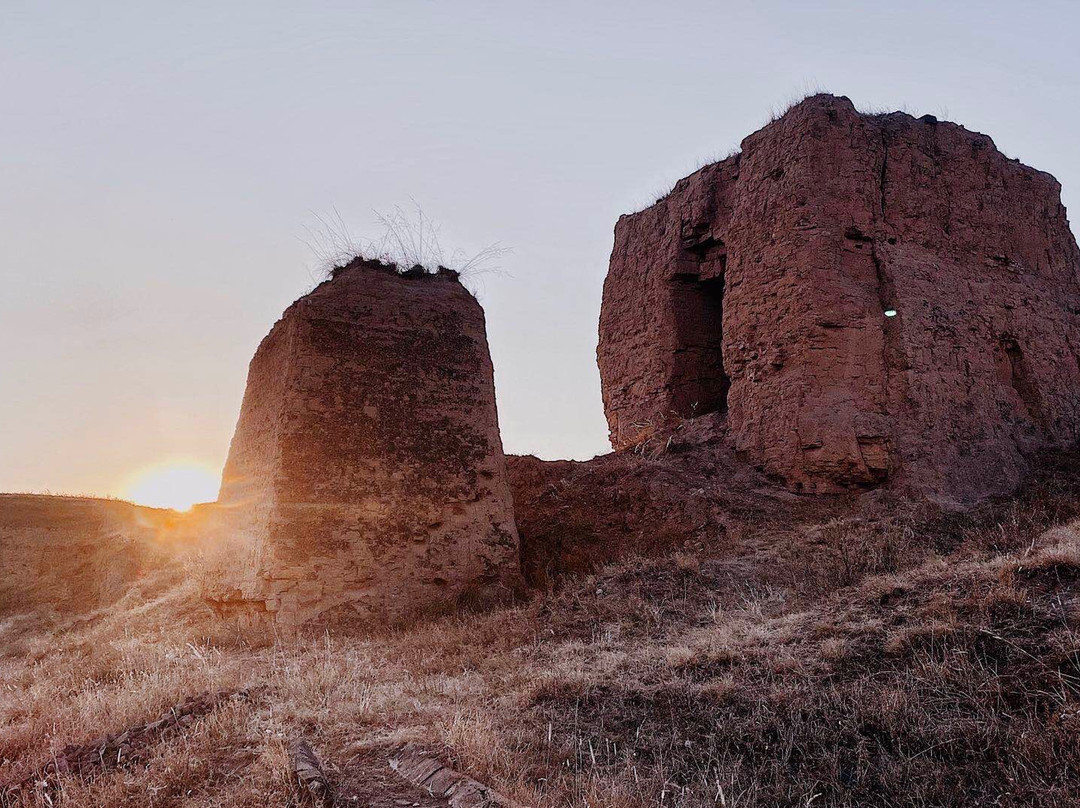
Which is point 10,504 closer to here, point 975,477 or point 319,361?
point 319,361

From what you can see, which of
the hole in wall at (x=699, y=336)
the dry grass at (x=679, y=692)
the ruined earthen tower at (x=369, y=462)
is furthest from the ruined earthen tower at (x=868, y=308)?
the ruined earthen tower at (x=369, y=462)

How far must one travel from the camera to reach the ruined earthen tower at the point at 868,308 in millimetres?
9766

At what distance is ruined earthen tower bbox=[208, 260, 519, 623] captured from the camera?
7.38 metres

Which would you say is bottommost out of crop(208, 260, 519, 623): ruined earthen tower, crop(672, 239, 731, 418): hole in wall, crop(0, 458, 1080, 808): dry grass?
crop(0, 458, 1080, 808): dry grass

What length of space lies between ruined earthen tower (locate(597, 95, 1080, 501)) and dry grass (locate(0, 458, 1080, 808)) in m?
2.69

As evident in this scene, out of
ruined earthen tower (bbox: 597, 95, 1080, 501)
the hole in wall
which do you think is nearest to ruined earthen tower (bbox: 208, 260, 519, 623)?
ruined earthen tower (bbox: 597, 95, 1080, 501)

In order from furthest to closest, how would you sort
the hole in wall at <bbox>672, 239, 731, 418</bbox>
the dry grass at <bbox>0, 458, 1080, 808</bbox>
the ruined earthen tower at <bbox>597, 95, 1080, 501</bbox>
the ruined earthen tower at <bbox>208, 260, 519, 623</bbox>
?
the hole in wall at <bbox>672, 239, 731, 418</bbox> → the ruined earthen tower at <bbox>597, 95, 1080, 501</bbox> → the ruined earthen tower at <bbox>208, 260, 519, 623</bbox> → the dry grass at <bbox>0, 458, 1080, 808</bbox>

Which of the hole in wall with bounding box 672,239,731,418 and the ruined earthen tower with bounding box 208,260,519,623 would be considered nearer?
the ruined earthen tower with bounding box 208,260,519,623

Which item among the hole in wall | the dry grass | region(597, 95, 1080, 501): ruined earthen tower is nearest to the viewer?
the dry grass

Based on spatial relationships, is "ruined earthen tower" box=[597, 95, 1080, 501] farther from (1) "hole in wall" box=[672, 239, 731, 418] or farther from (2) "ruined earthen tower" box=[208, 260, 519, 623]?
(2) "ruined earthen tower" box=[208, 260, 519, 623]

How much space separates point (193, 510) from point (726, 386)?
8.53 metres

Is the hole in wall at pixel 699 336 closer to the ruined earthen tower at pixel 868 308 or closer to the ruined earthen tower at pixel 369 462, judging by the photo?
the ruined earthen tower at pixel 868 308

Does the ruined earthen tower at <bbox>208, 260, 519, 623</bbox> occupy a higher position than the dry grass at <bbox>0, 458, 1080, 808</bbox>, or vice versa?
the ruined earthen tower at <bbox>208, 260, 519, 623</bbox>

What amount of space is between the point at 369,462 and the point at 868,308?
6832 mm
